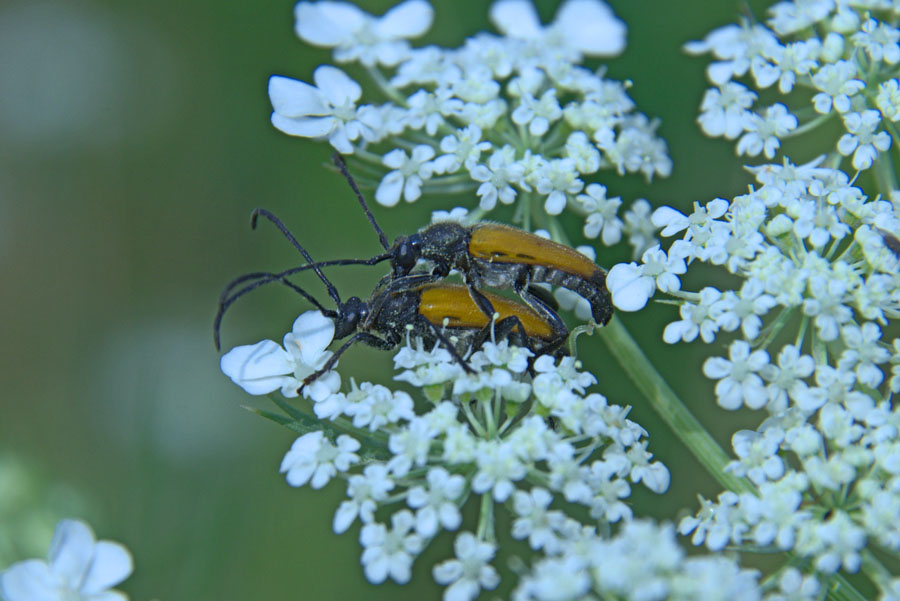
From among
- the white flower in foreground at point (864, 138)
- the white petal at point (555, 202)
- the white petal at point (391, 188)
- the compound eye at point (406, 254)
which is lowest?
the compound eye at point (406, 254)

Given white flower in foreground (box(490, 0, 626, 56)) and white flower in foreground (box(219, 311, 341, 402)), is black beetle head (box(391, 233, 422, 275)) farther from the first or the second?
white flower in foreground (box(490, 0, 626, 56))

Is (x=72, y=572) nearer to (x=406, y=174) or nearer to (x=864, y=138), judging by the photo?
(x=406, y=174)

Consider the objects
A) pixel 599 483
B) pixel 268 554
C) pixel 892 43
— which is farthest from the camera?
pixel 268 554

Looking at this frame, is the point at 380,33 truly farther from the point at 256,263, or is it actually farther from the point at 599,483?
the point at 599,483

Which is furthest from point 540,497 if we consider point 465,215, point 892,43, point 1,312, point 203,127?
point 1,312

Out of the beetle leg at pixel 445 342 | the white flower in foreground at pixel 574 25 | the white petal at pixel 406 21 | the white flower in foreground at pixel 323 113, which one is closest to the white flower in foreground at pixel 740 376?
the beetle leg at pixel 445 342

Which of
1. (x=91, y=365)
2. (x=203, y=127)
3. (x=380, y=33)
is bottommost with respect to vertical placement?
(x=91, y=365)

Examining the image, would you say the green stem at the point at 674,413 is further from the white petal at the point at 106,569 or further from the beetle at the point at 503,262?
the white petal at the point at 106,569

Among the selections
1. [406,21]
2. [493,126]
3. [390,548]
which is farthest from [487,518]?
[406,21]
